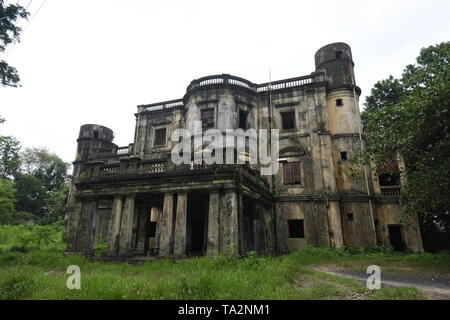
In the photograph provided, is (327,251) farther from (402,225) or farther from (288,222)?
(402,225)

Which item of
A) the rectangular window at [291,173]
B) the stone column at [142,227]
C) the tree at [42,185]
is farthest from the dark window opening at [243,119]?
the tree at [42,185]

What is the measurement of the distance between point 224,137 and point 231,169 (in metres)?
6.77

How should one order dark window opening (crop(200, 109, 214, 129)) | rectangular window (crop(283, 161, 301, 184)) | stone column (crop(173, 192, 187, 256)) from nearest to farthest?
1. stone column (crop(173, 192, 187, 256))
2. rectangular window (crop(283, 161, 301, 184))
3. dark window opening (crop(200, 109, 214, 129))

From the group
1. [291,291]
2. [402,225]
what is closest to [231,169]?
[291,291]

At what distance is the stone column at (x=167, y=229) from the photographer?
10.6 metres

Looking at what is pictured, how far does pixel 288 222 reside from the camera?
1698cm

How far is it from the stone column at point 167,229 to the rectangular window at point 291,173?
29.9 feet

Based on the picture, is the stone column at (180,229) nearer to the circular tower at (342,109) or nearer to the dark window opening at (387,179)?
the circular tower at (342,109)

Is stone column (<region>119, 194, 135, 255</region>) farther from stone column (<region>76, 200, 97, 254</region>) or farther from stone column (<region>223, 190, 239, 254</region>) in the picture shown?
stone column (<region>223, 190, 239, 254</region>)

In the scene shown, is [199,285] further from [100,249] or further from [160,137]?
[160,137]

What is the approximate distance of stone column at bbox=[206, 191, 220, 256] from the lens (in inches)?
388

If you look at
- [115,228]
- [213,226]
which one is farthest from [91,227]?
[213,226]

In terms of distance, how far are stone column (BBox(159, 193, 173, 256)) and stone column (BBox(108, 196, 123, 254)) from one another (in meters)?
2.31

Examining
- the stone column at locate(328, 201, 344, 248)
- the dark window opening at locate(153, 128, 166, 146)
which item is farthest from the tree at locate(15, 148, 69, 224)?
the stone column at locate(328, 201, 344, 248)
